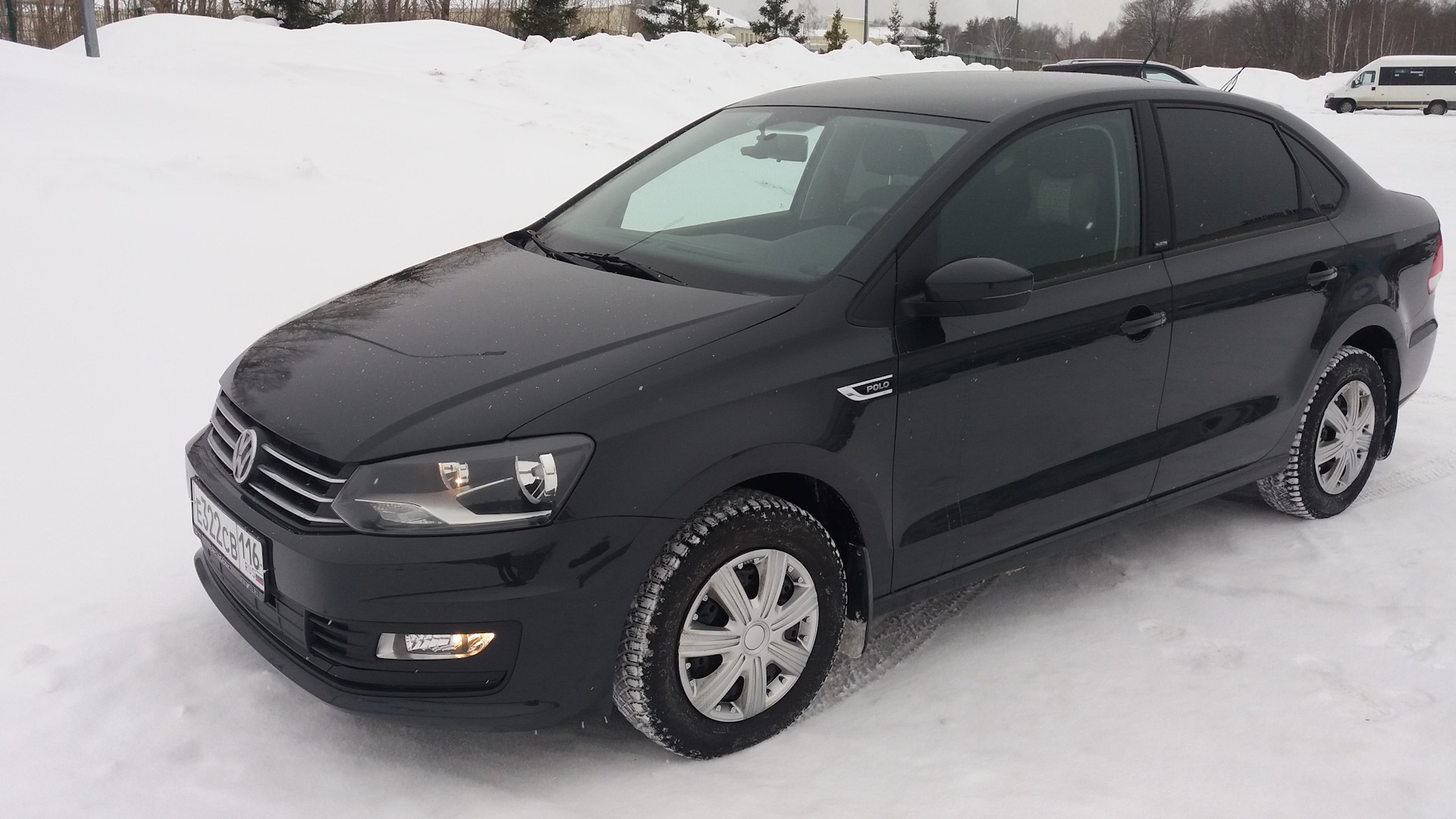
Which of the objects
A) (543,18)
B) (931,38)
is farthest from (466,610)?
(931,38)

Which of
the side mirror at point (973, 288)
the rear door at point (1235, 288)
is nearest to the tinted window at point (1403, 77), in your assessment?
the rear door at point (1235, 288)

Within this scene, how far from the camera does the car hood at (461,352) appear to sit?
8.54 feet

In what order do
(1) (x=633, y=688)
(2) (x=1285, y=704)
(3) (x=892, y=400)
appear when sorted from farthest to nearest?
(2) (x=1285, y=704), (3) (x=892, y=400), (1) (x=633, y=688)

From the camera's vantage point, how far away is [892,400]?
9.83 ft

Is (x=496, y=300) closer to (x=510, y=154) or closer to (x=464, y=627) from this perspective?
(x=464, y=627)

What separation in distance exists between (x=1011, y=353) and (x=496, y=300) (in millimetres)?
1436

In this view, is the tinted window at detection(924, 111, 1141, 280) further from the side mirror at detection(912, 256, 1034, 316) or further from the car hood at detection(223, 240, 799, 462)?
the car hood at detection(223, 240, 799, 462)

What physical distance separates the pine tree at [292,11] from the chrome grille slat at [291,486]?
2666 cm

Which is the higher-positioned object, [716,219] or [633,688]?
[716,219]

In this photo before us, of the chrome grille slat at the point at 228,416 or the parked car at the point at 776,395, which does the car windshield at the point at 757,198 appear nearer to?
the parked car at the point at 776,395

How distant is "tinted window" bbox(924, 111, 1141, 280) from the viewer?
10.6ft

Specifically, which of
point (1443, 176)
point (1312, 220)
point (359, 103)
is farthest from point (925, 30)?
point (1312, 220)

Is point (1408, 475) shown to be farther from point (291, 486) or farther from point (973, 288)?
point (291, 486)

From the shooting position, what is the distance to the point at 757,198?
3832 mm
